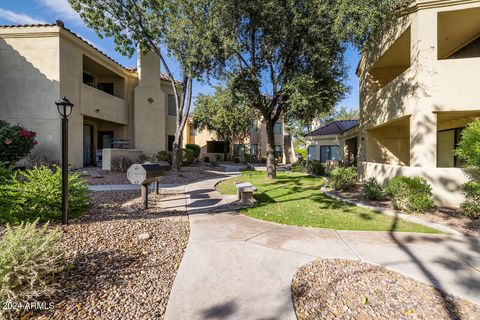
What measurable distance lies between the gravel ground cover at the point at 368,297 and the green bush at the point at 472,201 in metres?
4.76

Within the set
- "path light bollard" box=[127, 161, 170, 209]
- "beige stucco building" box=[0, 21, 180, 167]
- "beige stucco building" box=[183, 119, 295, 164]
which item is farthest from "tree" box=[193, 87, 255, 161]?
"path light bollard" box=[127, 161, 170, 209]

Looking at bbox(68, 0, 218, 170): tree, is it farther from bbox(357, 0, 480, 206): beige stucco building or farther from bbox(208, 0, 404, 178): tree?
bbox(357, 0, 480, 206): beige stucco building

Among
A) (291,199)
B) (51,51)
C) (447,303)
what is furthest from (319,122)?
(447,303)

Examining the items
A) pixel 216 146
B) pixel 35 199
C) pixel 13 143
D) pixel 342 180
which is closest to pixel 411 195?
pixel 342 180

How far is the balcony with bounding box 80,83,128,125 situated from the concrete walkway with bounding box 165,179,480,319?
12892 millimetres

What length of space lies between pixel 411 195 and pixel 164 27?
583 inches

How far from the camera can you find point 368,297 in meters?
2.92

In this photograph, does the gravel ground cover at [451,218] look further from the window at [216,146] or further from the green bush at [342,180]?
the window at [216,146]

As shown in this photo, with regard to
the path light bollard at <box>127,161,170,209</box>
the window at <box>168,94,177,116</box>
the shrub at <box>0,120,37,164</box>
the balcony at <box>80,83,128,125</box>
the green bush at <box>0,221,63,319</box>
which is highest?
the window at <box>168,94,177,116</box>

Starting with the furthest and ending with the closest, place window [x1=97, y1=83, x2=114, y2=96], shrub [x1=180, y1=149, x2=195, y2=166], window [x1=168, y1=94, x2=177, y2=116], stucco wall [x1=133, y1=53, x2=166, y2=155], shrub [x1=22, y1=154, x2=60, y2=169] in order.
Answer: window [x1=168, y1=94, x2=177, y2=116] < shrub [x1=180, y1=149, x2=195, y2=166] < window [x1=97, y1=83, x2=114, y2=96] < stucco wall [x1=133, y1=53, x2=166, y2=155] < shrub [x1=22, y1=154, x2=60, y2=169]

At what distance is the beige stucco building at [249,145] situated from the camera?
30953 mm

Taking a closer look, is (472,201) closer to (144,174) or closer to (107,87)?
(144,174)

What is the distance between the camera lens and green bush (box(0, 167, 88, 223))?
4.70 meters

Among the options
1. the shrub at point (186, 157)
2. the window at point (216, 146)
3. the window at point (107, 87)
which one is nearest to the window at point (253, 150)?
the window at point (216, 146)
